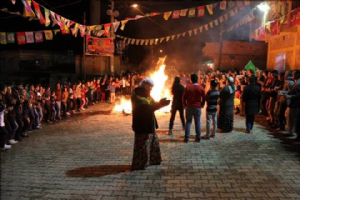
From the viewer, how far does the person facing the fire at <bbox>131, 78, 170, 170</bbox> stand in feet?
21.2

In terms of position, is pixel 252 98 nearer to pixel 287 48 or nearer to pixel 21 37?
pixel 21 37

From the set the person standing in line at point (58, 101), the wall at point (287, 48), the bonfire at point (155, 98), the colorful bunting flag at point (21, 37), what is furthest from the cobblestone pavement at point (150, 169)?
the wall at point (287, 48)

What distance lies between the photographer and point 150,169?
21.9 ft

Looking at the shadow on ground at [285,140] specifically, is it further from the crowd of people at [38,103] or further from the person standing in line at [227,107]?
the crowd of people at [38,103]

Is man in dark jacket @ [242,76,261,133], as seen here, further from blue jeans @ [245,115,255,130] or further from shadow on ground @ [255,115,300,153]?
shadow on ground @ [255,115,300,153]

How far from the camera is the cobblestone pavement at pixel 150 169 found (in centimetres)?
550

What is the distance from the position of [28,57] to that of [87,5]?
7.25 metres

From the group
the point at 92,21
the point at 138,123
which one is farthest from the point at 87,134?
the point at 92,21

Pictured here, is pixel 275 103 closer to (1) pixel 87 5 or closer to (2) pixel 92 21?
(2) pixel 92 21

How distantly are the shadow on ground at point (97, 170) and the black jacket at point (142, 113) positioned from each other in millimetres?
943

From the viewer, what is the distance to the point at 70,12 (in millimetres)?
29172

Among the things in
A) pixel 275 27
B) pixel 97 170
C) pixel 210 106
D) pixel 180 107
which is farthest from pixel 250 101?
pixel 275 27

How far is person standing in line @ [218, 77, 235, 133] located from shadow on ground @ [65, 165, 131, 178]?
14.8 feet

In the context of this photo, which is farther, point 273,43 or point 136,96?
point 273,43
